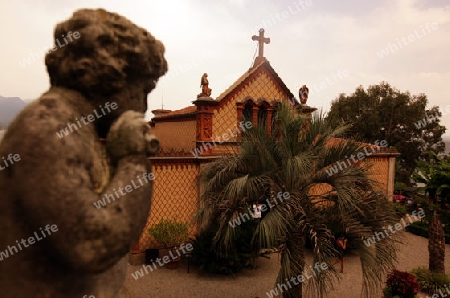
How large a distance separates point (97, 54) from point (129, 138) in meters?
0.43

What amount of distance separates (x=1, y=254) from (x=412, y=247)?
12.8 m

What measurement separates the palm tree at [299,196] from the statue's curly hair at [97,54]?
3078 mm

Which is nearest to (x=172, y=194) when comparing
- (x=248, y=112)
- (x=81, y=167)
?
(x=248, y=112)

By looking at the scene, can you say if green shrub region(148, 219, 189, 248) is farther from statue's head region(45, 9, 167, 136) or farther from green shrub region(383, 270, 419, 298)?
statue's head region(45, 9, 167, 136)

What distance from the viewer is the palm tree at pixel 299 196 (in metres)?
4.30

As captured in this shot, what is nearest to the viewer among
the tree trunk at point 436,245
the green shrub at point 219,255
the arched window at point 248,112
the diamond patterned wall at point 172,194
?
the tree trunk at point 436,245

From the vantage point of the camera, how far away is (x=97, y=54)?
1.56m

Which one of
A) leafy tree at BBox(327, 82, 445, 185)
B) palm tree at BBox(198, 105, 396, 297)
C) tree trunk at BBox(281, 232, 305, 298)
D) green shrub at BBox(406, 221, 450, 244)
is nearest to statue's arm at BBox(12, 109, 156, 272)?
palm tree at BBox(198, 105, 396, 297)

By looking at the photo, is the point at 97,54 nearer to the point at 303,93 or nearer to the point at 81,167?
the point at 81,167

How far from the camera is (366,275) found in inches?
161

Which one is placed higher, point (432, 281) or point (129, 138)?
point (129, 138)

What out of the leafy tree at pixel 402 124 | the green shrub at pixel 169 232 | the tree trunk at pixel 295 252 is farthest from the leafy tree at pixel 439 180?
the leafy tree at pixel 402 124

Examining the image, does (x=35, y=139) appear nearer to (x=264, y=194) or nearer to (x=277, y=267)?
(x=264, y=194)

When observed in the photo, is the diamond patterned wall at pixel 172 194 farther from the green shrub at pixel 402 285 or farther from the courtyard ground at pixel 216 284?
the green shrub at pixel 402 285
